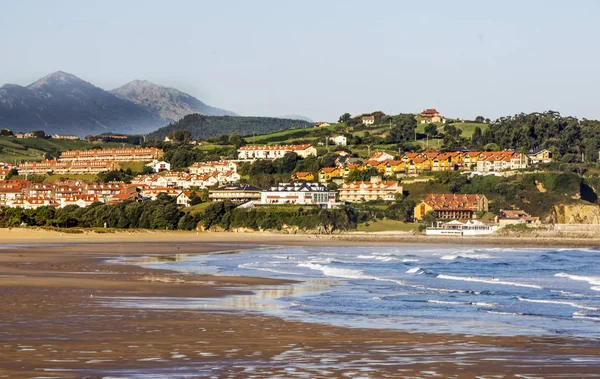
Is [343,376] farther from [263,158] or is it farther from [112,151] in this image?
[112,151]

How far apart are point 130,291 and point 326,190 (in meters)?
78.6

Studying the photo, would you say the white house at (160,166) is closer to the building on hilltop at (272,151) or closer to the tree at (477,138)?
the building on hilltop at (272,151)

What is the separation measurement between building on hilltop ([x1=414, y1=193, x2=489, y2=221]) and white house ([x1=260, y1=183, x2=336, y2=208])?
1012 cm

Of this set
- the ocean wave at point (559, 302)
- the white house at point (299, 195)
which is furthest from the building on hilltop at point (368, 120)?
the ocean wave at point (559, 302)

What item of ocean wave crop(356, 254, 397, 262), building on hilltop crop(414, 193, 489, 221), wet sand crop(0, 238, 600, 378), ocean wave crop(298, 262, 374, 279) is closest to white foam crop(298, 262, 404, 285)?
ocean wave crop(298, 262, 374, 279)

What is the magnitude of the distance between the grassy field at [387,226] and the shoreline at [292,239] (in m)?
3.92

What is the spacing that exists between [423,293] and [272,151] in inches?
4307

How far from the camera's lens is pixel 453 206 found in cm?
9656

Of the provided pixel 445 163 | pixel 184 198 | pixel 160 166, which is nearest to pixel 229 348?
pixel 184 198

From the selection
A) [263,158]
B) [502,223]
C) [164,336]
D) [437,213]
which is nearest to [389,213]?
[437,213]

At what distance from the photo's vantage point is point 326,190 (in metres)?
107

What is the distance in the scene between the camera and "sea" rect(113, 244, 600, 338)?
2161 centimetres

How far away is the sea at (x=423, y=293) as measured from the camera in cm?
2161

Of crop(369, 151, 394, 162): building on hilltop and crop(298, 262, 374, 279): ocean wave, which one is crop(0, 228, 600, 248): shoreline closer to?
crop(298, 262, 374, 279): ocean wave
